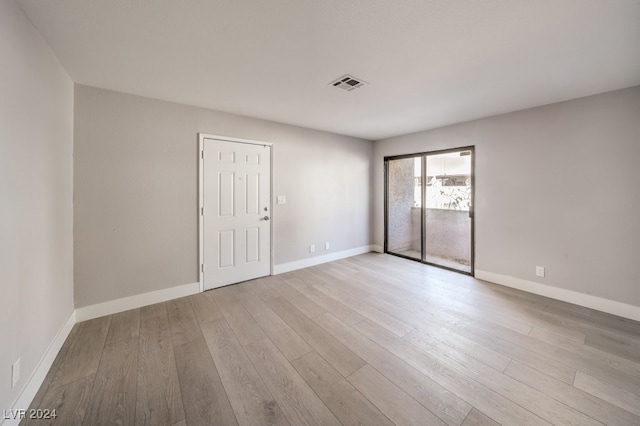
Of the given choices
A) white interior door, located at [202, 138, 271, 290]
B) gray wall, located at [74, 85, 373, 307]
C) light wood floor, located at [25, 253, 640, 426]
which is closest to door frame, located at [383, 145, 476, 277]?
light wood floor, located at [25, 253, 640, 426]

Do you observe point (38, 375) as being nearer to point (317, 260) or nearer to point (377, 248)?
point (317, 260)

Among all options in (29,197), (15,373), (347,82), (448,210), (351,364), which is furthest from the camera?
(448,210)

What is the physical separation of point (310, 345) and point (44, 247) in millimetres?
2259

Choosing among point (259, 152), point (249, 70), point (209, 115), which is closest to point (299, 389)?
point (249, 70)

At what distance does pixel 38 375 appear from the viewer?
1637mm

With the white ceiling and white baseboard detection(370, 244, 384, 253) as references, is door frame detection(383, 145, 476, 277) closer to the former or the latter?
white baseboard detection(370, 244, 384, 253)

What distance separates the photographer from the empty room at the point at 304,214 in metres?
1.51

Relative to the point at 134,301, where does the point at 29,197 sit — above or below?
above

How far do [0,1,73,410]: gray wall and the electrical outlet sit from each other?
0.10ft

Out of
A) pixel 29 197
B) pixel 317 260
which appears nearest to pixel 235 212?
pixel 317 260

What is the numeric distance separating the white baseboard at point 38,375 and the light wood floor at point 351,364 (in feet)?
0.17

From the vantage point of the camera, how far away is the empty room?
151 cm

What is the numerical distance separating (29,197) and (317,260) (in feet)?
11.8

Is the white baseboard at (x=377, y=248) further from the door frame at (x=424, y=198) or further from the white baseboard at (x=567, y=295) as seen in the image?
the white baseboard at (x=567, y=295)
